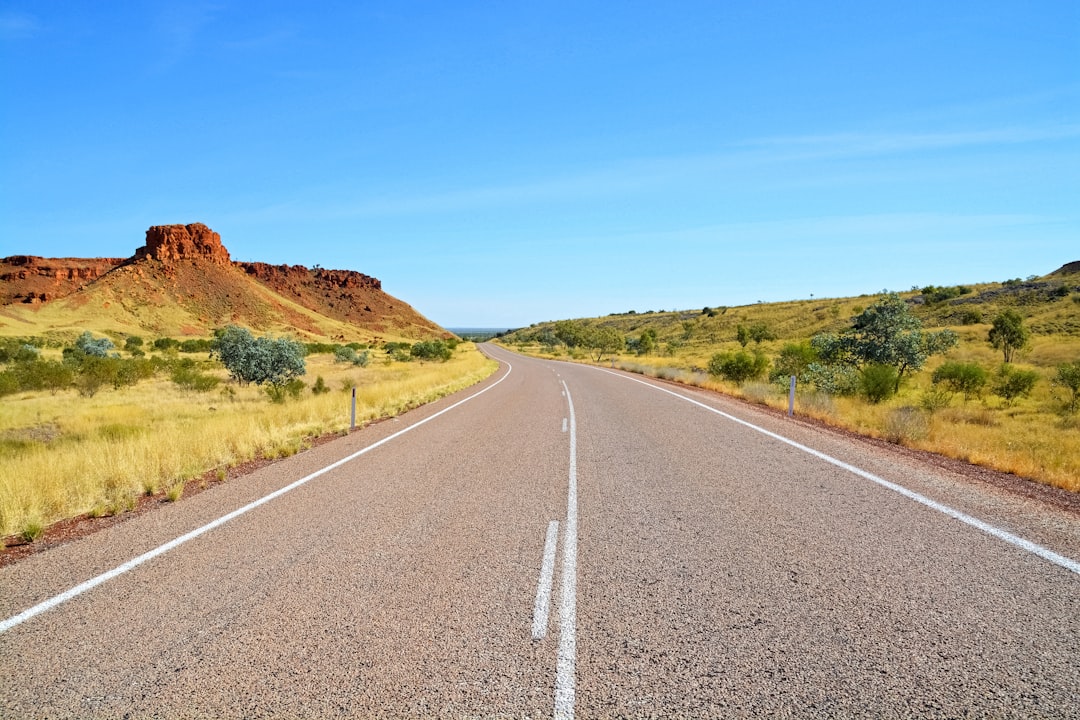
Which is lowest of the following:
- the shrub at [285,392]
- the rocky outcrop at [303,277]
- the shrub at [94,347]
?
the shrub at [285,392]

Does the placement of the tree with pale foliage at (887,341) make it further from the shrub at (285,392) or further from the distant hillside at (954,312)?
the distant hillside at (954,312)

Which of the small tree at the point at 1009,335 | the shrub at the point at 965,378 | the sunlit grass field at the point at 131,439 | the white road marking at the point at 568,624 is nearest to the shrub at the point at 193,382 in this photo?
the sunlit grass field at the point at 131,439

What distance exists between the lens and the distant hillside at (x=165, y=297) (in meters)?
77.1

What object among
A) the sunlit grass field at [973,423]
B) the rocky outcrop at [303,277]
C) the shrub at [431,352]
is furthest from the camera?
the rocky outcrop at [303,277]

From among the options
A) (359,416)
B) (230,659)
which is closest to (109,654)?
(230,659)

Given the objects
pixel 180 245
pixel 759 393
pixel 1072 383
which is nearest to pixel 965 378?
pixel 1072 383

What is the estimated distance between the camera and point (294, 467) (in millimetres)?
8844

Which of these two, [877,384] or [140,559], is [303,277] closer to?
[877,384]

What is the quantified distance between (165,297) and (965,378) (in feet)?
314

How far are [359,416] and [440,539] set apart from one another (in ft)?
35.2

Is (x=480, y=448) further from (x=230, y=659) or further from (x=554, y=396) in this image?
(x=554, y=396)

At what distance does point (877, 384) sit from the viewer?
2044 cm

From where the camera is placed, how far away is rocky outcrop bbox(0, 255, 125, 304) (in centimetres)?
10186

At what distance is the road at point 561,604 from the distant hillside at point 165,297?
78403mm
